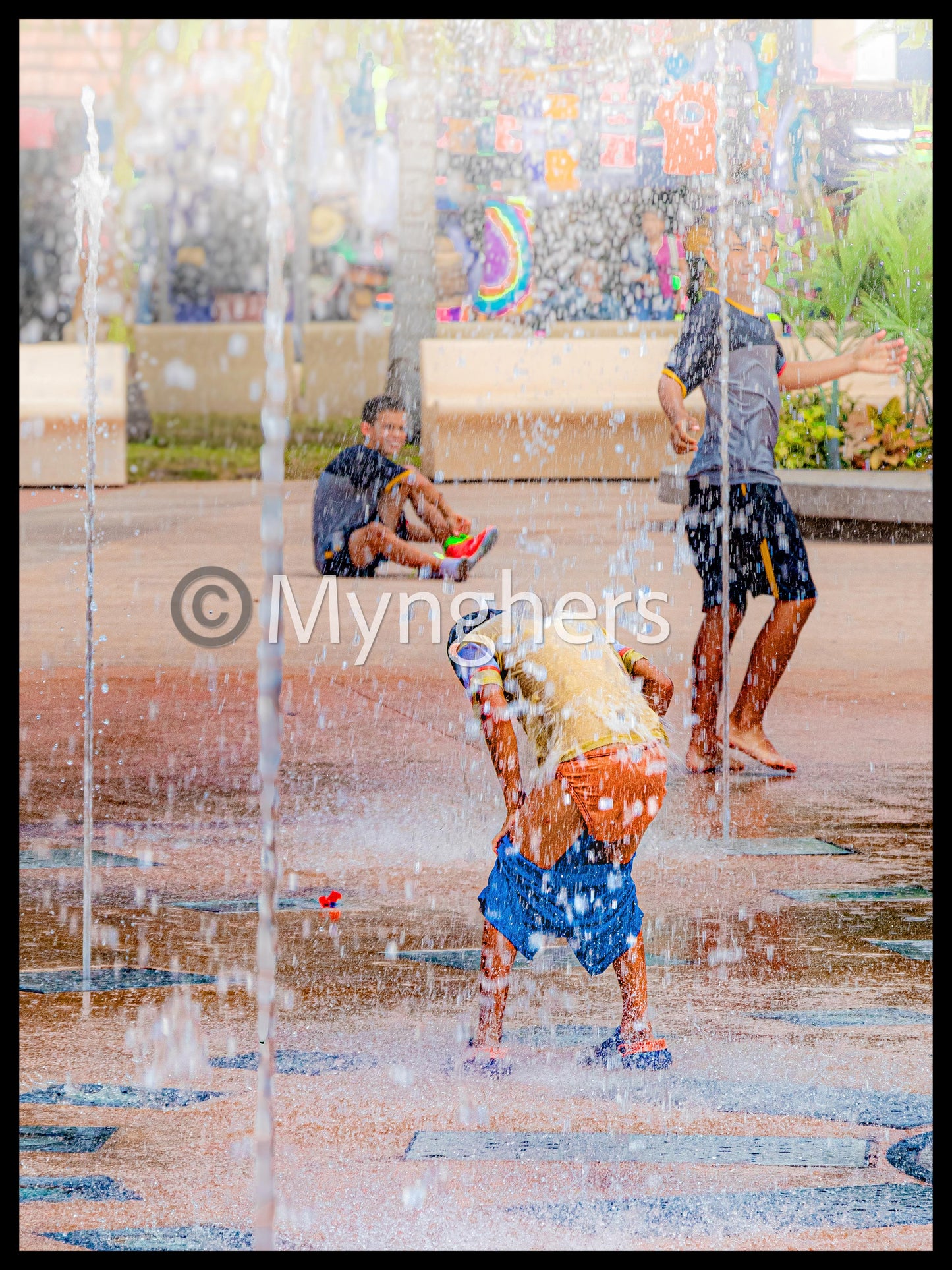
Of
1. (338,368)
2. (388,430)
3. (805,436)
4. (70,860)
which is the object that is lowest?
(70,860)

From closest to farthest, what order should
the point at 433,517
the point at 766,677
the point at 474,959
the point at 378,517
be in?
the point at 474,959 → the point at 766,677 → the point at 378,517 → the point at 433,517

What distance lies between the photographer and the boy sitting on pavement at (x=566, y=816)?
3908 mm

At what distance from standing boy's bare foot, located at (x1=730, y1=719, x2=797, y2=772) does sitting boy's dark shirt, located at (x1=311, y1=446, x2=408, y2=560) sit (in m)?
4.15

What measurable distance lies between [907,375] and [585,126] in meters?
8.79

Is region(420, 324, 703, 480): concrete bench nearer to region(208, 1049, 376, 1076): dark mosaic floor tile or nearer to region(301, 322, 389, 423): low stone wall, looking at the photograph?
region(301, 322, 389, 423): low stone wall

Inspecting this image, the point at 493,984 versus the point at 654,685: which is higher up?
the point at 654,685

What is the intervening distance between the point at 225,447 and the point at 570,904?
1670 centimetres

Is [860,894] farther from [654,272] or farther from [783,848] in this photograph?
[654,272]

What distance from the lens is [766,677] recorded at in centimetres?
665

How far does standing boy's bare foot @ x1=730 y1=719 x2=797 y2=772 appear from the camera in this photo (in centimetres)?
670

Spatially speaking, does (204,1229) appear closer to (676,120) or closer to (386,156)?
(676,120)

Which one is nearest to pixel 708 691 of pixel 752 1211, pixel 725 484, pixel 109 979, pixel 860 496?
pixel 725 484

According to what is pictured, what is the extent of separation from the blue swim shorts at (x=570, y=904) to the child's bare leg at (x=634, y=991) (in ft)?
0.08
